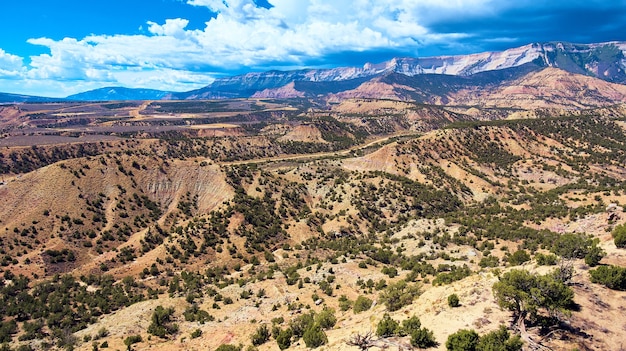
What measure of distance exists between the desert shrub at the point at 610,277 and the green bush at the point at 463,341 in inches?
576

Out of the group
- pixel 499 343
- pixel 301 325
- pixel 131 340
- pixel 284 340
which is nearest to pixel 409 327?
pixel 499 343

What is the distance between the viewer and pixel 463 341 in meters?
22.9

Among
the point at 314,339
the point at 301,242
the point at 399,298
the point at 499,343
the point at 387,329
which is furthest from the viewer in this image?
the point at 301,242

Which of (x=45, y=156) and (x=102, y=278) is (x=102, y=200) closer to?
(x=102, y=278)

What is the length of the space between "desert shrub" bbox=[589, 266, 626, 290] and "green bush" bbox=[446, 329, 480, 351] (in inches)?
576

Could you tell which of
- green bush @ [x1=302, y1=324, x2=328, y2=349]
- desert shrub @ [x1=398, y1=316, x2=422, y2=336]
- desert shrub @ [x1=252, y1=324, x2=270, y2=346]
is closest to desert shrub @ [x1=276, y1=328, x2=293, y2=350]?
green bush @ [x1=302, y1=324, x2=328, y2=349]

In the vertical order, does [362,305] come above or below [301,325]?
above

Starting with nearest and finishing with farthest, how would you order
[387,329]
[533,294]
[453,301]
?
1. [533,294]
2. [387,329]
3. [453,301]

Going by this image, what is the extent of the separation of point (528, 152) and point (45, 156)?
17369 cm

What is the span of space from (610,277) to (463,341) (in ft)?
51.6

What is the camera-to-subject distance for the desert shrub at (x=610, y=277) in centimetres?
2921

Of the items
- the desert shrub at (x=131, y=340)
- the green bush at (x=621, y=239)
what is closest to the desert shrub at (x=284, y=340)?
the desert shrub at (x=131, y=340)

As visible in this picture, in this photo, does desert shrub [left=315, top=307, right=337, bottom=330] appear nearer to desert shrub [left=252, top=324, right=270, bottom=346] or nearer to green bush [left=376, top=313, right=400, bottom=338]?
desert shrub [left=252, top=324, right=270, bottom=346]

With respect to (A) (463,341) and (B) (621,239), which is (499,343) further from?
(B) (621,239)
